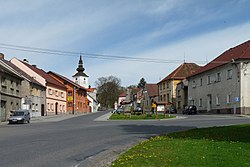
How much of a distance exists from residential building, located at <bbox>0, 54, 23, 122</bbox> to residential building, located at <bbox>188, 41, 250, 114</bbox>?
92.7ft

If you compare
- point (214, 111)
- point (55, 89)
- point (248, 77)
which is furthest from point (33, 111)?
point (248, 77)

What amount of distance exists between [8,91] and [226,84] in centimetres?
2898

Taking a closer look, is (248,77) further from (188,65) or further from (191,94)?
(188,65)

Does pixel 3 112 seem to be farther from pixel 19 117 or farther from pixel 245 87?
pixel 245 87

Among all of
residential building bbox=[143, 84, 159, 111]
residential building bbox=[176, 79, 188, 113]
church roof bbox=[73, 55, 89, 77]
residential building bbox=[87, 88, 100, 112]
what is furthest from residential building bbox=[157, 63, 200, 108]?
church roof bbox=[73, 55, 89, 77]

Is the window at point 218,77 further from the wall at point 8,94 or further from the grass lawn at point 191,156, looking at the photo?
the grass lawn at point 191,156

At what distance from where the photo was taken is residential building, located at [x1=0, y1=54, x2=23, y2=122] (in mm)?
41812

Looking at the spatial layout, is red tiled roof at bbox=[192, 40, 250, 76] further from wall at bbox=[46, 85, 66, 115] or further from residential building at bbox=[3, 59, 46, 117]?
wall at bbox=[46, 85, 66, 115]

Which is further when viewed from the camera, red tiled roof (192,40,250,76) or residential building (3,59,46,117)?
residential building (3,59,46,117)

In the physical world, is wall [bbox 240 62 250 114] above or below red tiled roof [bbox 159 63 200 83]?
below

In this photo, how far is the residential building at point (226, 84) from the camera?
47.2m

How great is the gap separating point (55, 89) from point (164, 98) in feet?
94.2

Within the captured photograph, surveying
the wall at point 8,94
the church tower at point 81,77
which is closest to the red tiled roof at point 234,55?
the wall at point 8,94

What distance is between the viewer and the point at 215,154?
34.0 feet
